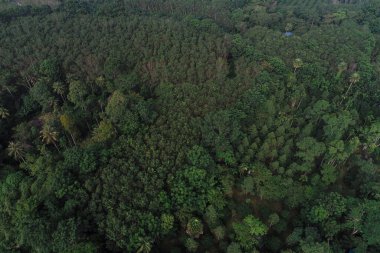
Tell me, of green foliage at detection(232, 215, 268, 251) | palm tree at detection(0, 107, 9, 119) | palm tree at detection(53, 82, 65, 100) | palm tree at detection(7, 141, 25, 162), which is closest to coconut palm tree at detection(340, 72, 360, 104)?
green foliage at detection(232, 215, 268, 251)

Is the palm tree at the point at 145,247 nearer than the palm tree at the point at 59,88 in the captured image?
Yes

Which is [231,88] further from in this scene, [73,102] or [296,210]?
[73,102]

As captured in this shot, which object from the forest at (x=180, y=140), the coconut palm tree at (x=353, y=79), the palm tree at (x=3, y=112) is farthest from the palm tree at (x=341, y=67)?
the palm tree at (x=3, y=112)

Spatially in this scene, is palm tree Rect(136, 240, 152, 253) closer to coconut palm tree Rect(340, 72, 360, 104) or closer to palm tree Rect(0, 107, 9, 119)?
palm tree Rect(0, 107, 9, 119)

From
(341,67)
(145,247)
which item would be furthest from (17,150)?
(341,67)

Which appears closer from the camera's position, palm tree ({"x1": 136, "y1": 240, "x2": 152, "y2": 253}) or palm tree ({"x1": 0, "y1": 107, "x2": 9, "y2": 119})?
palm tree ({"x1": 136, "y1": 240, "x2": 152, "y2": 253})

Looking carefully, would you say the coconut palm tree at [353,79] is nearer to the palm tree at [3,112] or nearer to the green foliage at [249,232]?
the green foliage at [249,232]

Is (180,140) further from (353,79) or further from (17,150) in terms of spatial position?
(353,79)
